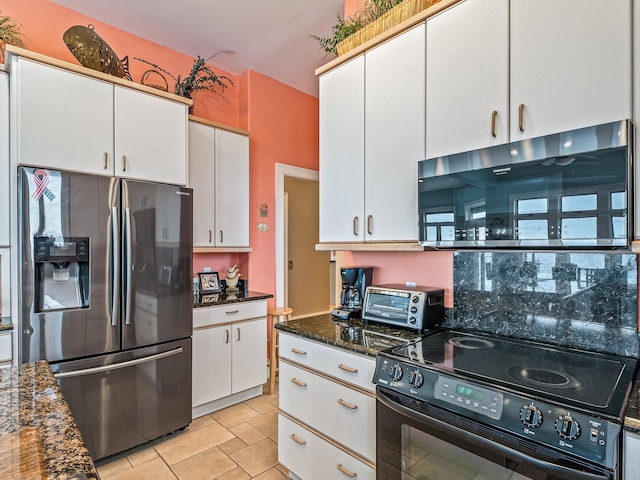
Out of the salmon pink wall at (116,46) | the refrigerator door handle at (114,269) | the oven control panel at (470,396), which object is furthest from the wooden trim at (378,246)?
the salmon pink wall at (116,46)

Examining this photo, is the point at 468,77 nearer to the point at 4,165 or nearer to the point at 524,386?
the point at 524,386

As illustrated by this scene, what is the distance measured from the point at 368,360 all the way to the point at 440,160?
3.08 ft

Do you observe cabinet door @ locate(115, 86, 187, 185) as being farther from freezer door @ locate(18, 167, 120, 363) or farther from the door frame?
the door frame

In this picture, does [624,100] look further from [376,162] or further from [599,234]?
[376,162]

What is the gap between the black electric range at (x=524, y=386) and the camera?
95cm

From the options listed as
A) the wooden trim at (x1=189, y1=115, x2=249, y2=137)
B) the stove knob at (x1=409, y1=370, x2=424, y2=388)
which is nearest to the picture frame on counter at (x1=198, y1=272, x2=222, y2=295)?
the wooden trim at (x1=189, y1=115, x2=249, y2=137)

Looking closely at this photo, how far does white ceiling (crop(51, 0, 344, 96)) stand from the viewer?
2561mm

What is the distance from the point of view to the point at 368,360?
1520mm

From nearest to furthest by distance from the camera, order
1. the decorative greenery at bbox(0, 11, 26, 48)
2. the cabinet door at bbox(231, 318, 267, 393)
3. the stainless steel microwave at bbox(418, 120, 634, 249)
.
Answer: the stainless steel microwave at bbox(418, 120, 634, 249), the decorative greenery at bbox(0, 11, 26, 48), the cabinet door at bbox(231, 318, 267, 393)

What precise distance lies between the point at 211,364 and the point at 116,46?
2652 mm

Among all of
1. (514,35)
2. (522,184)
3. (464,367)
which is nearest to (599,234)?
(522,184)

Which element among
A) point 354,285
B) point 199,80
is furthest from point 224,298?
point 199,80

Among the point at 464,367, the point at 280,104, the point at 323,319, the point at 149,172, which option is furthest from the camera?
the point at 280,104

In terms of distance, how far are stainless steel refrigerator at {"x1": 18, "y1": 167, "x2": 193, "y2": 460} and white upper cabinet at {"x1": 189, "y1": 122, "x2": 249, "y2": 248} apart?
20.0 inches
